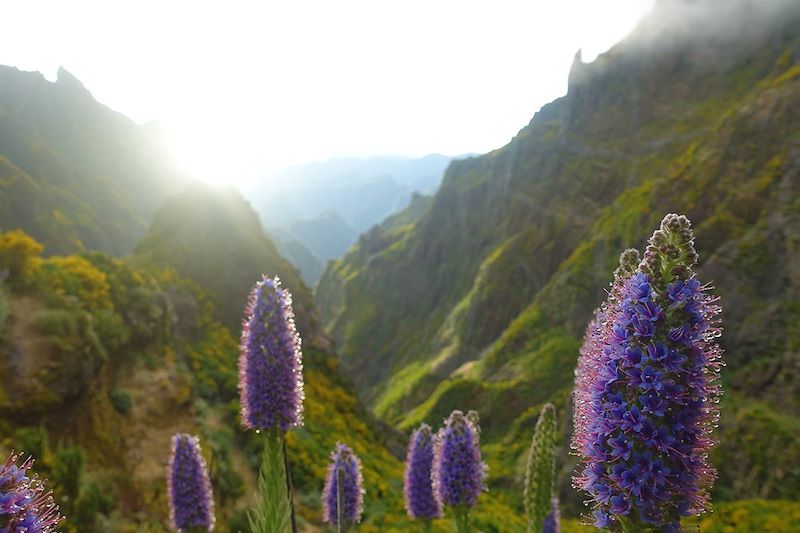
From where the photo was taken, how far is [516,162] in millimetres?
91812

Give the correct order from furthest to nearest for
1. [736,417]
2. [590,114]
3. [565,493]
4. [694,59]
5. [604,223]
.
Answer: [590,114], [694,59], [604,223], [565,493], [736,417]

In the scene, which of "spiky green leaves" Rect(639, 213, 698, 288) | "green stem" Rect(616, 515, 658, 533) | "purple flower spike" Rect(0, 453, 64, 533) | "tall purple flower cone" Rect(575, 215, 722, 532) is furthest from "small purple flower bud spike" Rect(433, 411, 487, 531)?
"purple flower spike" Rect(0, 453, 64, 533)

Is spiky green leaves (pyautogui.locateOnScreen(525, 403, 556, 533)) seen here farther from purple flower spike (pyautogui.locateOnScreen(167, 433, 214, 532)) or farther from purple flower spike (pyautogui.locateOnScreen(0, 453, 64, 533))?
purple flower spike (pyautogui.locateOnScreen(0, 453, 64, 533))

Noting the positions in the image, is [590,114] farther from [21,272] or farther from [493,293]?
[21,272]

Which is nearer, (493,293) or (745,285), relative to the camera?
(745,285)

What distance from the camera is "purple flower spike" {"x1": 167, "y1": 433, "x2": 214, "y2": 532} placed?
21.2ft

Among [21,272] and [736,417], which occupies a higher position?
[21,272]

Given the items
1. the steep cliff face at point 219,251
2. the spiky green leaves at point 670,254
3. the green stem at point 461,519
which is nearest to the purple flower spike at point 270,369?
the green stem at point 461,519

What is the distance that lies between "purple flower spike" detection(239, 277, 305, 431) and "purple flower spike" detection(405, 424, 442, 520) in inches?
127

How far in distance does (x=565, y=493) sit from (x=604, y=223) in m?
33.4

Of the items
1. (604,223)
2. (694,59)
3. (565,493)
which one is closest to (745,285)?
(565,493)

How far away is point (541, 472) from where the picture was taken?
6.65m

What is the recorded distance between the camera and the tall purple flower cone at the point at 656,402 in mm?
2824

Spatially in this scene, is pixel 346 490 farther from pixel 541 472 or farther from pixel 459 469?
pixel 541 472
